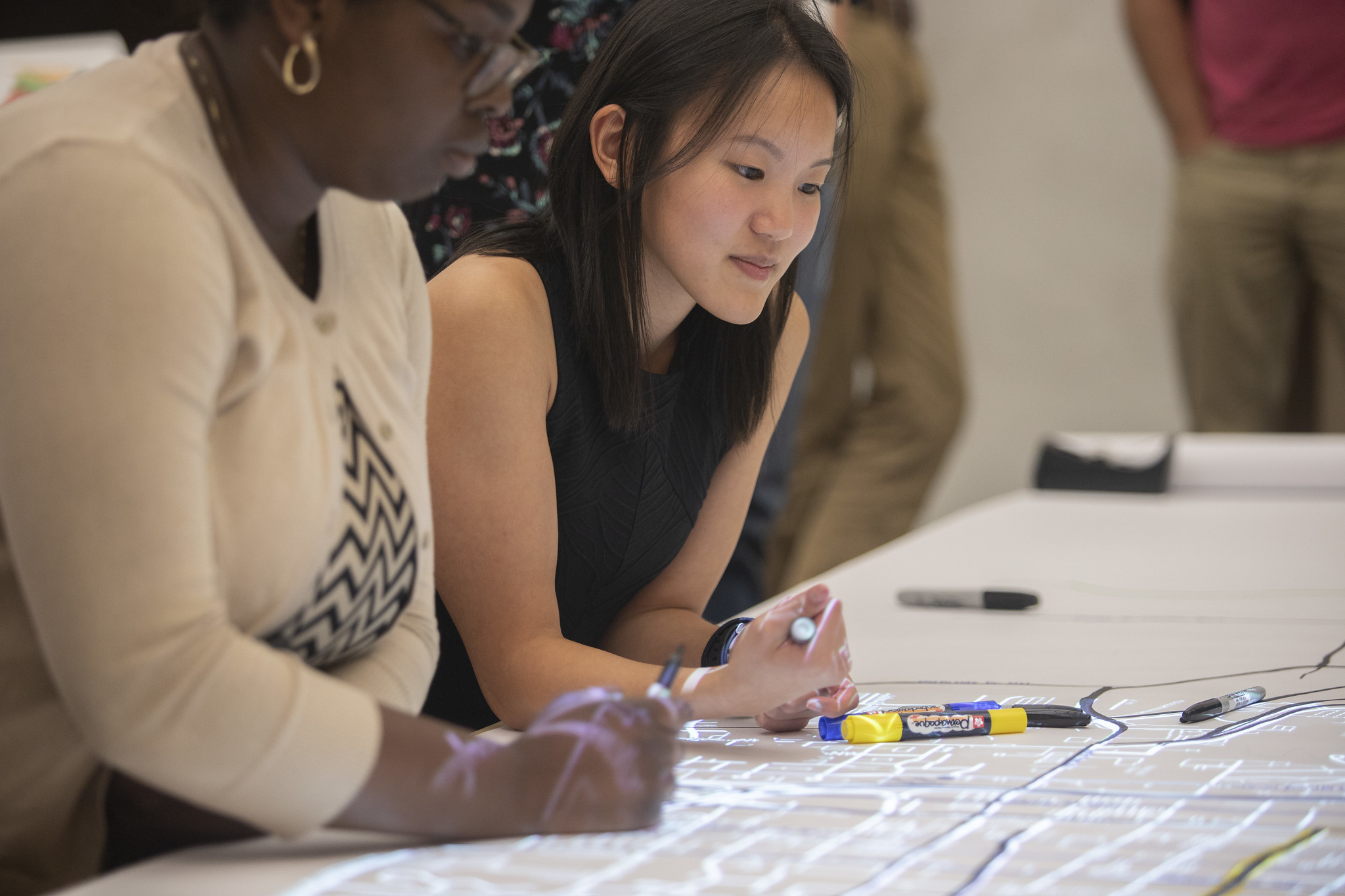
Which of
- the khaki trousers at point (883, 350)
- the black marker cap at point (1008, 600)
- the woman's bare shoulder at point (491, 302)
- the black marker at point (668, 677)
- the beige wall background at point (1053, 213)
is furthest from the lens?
the beige wall background at point (1053, 213)

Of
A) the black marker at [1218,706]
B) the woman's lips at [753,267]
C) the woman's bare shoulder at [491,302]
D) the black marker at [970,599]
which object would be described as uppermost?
the woman's lips at [753,267]

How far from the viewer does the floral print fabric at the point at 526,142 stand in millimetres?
1542

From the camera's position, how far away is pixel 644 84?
1159mm

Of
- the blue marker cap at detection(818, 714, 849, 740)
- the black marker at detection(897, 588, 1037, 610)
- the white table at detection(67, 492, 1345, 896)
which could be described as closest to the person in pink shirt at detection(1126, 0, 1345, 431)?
the white table at detection(67, 492, 1345, 896)

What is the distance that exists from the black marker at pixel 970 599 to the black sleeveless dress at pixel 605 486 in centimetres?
33

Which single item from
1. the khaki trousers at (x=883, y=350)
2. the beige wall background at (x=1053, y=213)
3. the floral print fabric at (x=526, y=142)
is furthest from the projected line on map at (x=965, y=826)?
the beige wall background at (x=1053, y=213)

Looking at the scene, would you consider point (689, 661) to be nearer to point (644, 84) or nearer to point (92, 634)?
point (644, 84)

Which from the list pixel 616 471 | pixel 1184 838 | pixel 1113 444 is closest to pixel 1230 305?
pixel 1113 444

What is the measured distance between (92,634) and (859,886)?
42cm

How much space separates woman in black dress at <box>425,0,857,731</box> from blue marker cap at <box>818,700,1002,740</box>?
1 centimetres

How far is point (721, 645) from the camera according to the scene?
1.18 m

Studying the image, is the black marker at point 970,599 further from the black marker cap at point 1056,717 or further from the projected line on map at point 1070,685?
the black marker cap at point 1056,717

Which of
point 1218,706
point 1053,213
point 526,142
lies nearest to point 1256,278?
point 1053,213

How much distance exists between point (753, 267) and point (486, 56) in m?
0.47
